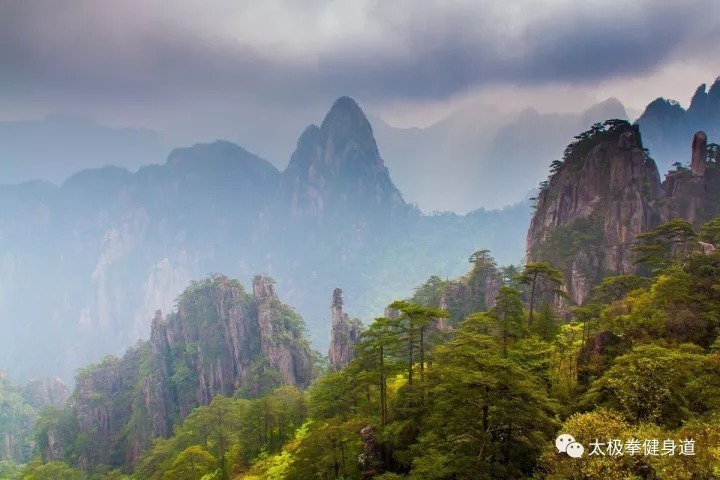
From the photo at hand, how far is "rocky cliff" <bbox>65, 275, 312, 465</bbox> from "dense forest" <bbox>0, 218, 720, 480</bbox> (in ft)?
123

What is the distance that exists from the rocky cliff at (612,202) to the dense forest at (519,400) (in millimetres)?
13577

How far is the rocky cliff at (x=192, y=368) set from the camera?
7219cm

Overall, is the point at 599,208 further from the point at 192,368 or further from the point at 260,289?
the point at 192,368

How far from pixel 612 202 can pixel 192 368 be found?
7352cm

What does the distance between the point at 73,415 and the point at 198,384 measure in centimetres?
2295

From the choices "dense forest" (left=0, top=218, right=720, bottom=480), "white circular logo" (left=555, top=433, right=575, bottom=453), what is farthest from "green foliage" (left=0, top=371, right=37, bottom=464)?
"white circular logo" (left=555, top=433, right=575, bottom=453)

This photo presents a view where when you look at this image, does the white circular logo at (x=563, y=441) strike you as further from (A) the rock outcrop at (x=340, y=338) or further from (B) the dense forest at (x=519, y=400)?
(A) the rock outcrop at (x=340, y=338)

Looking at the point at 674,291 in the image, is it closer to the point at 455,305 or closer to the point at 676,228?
the point at 676,228

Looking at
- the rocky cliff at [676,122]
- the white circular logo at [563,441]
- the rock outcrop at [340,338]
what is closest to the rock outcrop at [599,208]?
the rock outcrop at [340,338]

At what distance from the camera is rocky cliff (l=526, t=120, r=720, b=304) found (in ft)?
157

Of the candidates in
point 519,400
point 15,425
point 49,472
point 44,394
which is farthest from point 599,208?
point 44,394

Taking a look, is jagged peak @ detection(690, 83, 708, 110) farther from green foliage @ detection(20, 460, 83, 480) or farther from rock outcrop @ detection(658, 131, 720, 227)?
green foliage @ detection(20, 460, 83, 480)

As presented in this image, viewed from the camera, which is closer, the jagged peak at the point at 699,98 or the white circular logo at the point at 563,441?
the white circular logo at the point at 563,441

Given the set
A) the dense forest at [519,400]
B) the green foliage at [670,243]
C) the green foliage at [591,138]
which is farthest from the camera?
the green foliage at [591,138]
